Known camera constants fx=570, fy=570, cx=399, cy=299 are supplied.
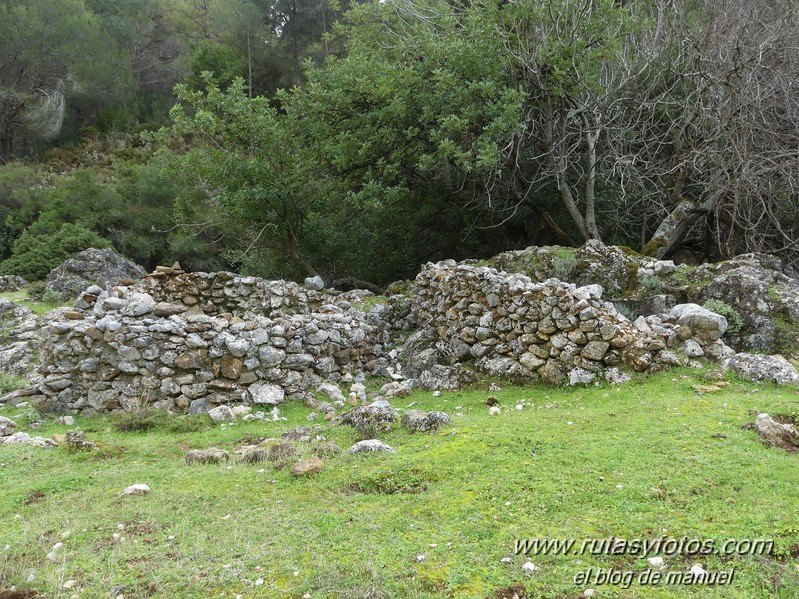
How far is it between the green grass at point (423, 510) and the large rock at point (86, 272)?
43.0 ft

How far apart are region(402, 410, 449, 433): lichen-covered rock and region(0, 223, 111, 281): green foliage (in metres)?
20.8

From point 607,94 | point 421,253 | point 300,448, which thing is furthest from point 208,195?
point 300,448

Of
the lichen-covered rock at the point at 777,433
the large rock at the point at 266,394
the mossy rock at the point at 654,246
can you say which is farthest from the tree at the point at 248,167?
the lichen-covered rock at the point at 777,433

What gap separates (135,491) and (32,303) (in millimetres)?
14839

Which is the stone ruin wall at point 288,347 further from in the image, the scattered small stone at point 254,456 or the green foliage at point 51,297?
the green foliage at point 51,297

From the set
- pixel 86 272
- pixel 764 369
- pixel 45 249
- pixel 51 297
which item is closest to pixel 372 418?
pixel 764 369

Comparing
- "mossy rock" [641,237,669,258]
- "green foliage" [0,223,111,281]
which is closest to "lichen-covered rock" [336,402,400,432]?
"mossy rock" [641,237,669,258]

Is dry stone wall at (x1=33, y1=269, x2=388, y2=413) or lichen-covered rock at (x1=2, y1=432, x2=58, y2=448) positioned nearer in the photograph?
lichen-covered rock at (x1=2, y1=432, x2=58, y2=448)

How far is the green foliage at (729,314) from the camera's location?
847cm

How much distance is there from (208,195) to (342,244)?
173 inches

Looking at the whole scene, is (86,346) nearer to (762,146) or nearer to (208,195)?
(208,195)

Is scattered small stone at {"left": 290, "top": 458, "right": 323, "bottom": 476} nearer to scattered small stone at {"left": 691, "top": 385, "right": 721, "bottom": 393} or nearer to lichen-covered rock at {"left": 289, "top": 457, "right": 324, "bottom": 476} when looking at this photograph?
lichen-covered rock at {"left": 289, "top": 457, "right": 324, "bottom": 476}

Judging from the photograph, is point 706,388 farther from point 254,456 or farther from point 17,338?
point 17,338

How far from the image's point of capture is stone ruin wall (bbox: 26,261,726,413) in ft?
25.7
